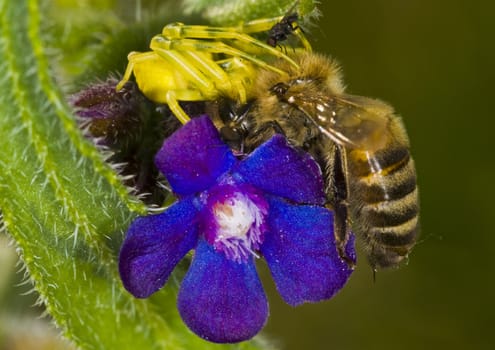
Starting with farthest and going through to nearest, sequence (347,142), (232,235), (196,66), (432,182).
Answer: (432,182), (196,66), (232,235), (347,142)

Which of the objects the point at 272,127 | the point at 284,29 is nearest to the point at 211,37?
the point at 284,29

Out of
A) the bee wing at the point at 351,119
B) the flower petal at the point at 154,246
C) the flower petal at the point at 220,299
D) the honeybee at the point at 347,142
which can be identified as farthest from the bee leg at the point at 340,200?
the flower petal at the point at 154,246

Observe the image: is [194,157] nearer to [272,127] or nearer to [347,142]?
[272,127]

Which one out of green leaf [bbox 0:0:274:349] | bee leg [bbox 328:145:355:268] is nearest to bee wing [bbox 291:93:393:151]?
bee leg [bbox 328:145:355:268]

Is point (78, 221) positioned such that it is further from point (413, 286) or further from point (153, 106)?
point (413, 286)

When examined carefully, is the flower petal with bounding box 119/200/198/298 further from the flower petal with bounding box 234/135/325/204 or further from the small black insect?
the small black insect

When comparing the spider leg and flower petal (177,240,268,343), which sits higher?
Answer: the spider leg
